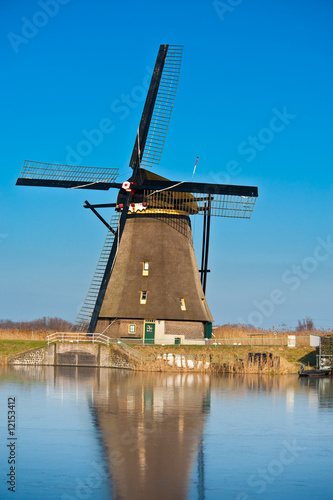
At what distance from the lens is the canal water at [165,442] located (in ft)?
34.4

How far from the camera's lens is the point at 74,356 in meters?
35.4

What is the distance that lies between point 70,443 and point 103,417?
340cm

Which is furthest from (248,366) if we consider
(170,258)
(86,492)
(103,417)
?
(86,492)

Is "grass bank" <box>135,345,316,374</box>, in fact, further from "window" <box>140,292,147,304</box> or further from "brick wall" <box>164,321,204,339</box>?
"window" <box>140,292,147,304</box>

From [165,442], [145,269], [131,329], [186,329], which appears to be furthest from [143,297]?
[165,442]

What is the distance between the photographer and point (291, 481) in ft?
36.4

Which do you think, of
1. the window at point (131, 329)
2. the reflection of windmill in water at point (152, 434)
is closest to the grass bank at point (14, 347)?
the window at point (131, 329)

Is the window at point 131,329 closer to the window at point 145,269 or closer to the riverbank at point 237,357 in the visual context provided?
the riverbank at point 237,357

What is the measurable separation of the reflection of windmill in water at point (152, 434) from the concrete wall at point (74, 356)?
7.74m

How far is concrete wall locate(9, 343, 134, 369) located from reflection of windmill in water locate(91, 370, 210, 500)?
305 inches

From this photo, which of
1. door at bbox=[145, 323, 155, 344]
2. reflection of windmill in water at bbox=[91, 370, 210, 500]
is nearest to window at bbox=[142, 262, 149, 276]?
door at bbox=[145, 323, 155, 344]

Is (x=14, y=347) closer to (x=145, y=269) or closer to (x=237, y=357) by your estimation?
(x=145, y=269)

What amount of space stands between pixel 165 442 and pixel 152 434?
976mm

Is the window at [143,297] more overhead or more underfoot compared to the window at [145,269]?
more underfoot
